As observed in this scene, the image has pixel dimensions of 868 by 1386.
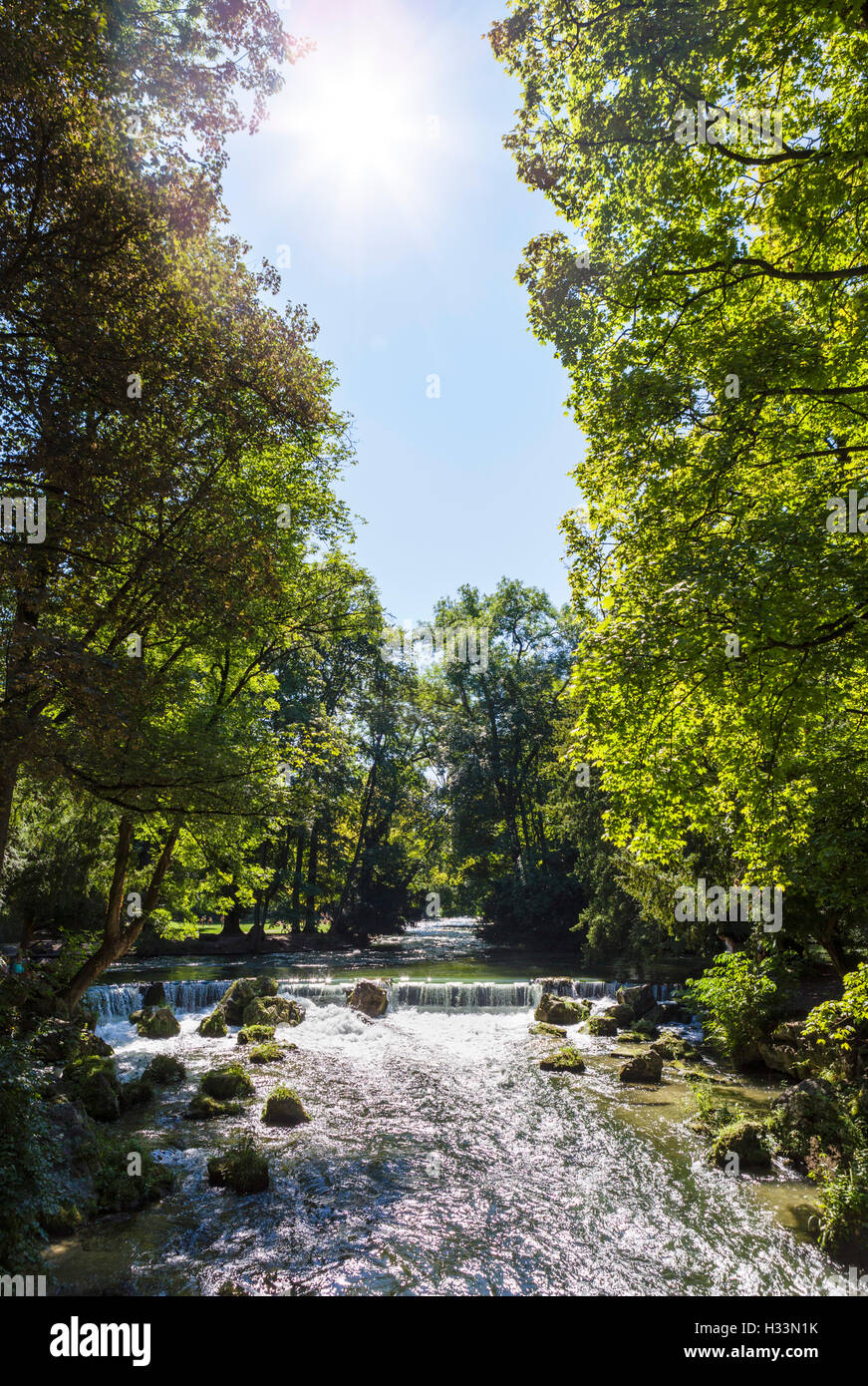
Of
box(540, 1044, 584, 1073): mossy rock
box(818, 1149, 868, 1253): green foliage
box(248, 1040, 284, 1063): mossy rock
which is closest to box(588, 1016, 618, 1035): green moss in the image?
box(540, 1044, 584, 1073): mossy rock

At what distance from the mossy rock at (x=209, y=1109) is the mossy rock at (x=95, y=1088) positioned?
115cm

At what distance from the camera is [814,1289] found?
6117 mm

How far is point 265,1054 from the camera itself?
14312 millimetres

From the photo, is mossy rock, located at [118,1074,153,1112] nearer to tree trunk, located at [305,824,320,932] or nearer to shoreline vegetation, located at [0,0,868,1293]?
shoreline vegetation, located at [0,0,868,1293]

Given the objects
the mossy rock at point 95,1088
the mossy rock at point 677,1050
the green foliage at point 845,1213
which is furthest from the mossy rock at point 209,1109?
the mossy rock at point 677,1050

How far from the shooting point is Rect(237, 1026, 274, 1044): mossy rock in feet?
52.0

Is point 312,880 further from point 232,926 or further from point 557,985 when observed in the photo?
point 557,985

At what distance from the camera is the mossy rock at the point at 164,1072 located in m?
12.4

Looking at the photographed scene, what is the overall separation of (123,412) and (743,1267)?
10.6 metres

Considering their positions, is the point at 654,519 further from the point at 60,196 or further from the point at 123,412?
the point at 60,196

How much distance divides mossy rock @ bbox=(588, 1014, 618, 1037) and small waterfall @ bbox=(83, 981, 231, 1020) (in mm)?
11037

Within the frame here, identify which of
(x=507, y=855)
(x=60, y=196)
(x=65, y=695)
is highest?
(x=60, y=196)

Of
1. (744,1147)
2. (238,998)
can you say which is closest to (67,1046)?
(238,998)
